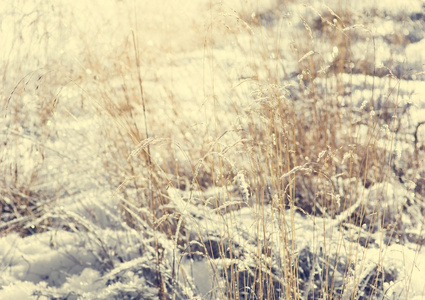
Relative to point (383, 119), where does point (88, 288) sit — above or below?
below

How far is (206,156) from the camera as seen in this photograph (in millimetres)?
1197

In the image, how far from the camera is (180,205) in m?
1.09

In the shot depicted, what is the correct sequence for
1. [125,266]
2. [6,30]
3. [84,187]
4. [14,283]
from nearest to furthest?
[125,266]
[14,283]
[84,187]
[6,30]

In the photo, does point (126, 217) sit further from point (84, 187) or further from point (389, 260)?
point (389, 260)

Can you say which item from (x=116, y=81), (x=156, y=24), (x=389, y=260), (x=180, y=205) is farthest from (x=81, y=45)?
(x=389, y=260)

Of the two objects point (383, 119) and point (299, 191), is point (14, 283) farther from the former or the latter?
point (383, 119)

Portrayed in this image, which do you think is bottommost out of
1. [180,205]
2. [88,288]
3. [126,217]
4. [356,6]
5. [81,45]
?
[88,288]

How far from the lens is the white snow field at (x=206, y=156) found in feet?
3.80

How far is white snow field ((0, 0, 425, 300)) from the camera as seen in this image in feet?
3.80

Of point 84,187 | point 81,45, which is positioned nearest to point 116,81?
point 81,45

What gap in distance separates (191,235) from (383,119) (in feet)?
3.40

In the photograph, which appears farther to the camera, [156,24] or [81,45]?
[156,24]

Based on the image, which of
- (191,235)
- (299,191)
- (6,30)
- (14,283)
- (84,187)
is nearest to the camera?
(14,283)

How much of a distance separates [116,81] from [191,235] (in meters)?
1.25
